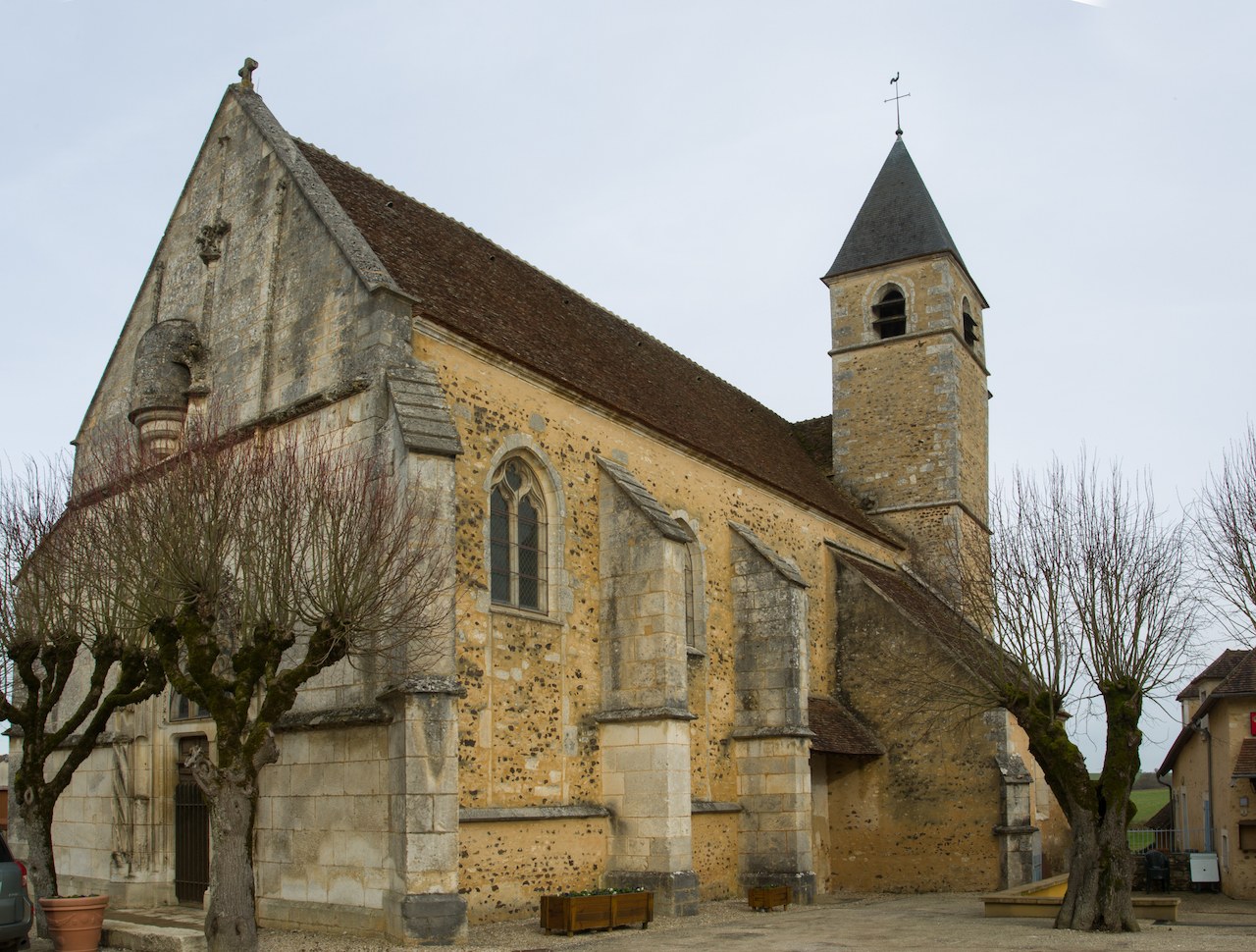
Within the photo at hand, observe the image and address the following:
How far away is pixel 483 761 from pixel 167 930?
3.54 m

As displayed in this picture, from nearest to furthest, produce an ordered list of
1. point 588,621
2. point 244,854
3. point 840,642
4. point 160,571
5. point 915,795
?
point 244,854, point 160,571, point 588,621, point 915,795, point 840,642

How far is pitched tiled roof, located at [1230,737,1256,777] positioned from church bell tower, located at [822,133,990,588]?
20.8 feet

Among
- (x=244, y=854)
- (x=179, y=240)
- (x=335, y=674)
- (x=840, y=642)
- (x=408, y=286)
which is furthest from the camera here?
(x=840, y=642)

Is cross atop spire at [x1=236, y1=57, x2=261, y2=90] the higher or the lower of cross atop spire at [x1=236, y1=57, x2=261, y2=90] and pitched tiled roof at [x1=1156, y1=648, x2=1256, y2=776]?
the higher

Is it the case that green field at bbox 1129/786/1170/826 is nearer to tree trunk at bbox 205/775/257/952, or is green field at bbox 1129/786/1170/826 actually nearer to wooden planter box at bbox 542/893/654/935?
wooden planter box at bbox 542/893/654/935

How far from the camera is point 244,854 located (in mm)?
10109

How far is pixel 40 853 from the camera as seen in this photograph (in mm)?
12656

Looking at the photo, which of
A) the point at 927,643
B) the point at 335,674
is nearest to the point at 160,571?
the point at 335,674

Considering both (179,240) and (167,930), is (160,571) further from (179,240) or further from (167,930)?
(179,240)

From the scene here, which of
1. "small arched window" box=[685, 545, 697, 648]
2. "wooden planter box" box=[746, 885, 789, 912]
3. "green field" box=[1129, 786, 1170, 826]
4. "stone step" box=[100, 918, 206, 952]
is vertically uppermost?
"small arched window" box=[685, 545, 697, 648]

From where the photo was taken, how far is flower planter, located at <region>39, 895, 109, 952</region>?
36.9 ft

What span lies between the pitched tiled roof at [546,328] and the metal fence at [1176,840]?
10.8 metres

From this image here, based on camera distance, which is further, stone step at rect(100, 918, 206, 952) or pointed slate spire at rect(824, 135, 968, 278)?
pointed slate spire at rect(824, 135, 968, 278)

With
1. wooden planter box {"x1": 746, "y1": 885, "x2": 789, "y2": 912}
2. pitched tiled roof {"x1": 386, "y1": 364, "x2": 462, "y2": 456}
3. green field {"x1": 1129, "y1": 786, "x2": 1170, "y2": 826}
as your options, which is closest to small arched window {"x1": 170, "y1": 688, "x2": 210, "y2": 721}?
pitched tiled roof {"x1": 386, "y1": 364, "x2": 462, "y2": 456}
